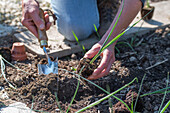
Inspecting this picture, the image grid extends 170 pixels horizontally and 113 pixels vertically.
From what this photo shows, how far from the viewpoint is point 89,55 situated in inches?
65.1

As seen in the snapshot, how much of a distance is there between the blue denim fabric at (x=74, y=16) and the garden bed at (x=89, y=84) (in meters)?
0.31

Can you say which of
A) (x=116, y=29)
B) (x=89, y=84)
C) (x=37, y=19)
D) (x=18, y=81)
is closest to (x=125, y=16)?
(x=116, y=29)

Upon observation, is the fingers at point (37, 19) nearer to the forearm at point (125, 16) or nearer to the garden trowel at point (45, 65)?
the garden trowel at point (45, 65)

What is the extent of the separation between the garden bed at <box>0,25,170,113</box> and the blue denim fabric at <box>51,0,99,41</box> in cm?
31

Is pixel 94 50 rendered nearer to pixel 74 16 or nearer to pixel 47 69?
pixel 47 69

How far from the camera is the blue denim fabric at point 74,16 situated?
2318 mm

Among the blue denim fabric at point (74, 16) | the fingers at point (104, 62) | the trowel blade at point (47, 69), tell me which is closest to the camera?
the fingers at point (104, 62)

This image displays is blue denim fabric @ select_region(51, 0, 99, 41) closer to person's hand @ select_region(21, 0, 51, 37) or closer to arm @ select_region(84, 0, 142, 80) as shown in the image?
person's hand @ select_region(21, 0, 51, 37)

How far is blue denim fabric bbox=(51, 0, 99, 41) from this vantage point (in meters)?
2.32

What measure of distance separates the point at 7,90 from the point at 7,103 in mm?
186

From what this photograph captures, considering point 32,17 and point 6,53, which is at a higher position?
point 32,17

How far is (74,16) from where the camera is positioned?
2.35 meters

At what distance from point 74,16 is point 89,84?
91 cm

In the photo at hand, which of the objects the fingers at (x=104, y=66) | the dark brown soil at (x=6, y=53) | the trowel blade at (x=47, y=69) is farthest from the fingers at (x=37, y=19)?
the fingers at (x=104, y=66)
